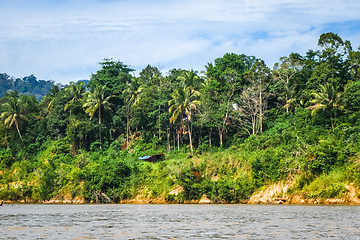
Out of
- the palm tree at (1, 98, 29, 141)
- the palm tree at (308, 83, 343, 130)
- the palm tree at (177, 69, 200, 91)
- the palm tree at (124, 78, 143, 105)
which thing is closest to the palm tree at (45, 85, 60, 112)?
the palm tree at (1, 98, 29, 141)

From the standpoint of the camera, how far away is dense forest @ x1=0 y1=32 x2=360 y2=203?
46.2 meters

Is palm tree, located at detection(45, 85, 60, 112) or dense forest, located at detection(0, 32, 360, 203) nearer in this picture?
dense forest, located at detection(0, 32, 360, 203)

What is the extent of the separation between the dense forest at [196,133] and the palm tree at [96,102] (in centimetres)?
20

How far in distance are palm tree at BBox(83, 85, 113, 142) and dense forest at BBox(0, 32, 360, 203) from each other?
199mm

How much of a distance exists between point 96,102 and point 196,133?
1847cm

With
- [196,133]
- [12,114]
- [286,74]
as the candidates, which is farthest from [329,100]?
[12,114]

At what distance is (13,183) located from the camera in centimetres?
6056

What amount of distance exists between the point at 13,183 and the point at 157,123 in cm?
2314

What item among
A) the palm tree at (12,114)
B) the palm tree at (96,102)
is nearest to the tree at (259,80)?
the palm tree at (96,102)

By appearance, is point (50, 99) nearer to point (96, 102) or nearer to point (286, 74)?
point (96, 102)

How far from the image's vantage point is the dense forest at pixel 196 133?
46.2 metres

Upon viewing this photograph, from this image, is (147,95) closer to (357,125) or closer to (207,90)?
(207,90)

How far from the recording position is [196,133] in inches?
2771

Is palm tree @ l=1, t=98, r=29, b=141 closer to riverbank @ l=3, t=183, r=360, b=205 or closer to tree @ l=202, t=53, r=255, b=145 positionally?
riverbank @ l=3, t=183, r=360, b=205
